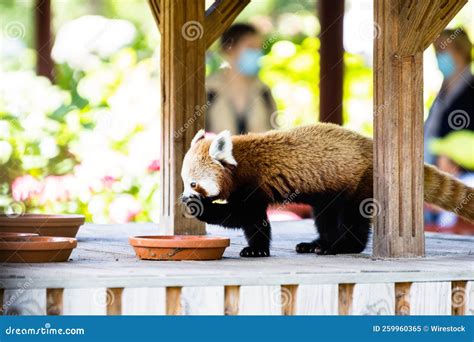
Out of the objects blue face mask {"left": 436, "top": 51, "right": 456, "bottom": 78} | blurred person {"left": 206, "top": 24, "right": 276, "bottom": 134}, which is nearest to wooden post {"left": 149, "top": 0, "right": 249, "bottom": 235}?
blurred person {"left": 206, "top": 24, "right": 276, "bottom": 134}

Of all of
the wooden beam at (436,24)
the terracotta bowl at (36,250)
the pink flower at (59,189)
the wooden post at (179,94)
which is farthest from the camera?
the pink flower at (59,189)

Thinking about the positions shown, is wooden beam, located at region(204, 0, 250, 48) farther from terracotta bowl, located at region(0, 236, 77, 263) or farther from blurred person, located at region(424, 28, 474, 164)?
terracotta bowl, located at region(0, 236, 77, 263)

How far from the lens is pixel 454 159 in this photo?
22.9ft

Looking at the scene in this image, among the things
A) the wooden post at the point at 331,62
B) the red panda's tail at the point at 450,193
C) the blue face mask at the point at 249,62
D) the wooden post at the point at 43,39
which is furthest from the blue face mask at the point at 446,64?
the wooden post at the point at 43,39

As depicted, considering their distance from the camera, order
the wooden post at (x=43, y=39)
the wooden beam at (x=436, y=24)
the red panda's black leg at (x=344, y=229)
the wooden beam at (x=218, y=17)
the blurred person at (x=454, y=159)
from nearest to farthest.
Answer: the wooden beam at (x=436, y=24)
the red panda's black leg at (x=344, y=229)
the wooden beam at (x=218, y=17)
the blurred person at (x=454, y=159)
the wooden post at (x=43, y=39)

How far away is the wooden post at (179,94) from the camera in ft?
18.0

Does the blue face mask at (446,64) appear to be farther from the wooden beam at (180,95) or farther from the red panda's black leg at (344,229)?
the red panda's black leg at (344,229)

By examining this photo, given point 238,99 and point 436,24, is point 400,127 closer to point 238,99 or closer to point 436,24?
point 436,24

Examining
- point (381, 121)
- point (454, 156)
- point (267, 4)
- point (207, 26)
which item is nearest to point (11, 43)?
point (267, 4)

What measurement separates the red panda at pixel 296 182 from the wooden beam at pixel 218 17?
106cm

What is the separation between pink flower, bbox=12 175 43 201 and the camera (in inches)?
A: 282

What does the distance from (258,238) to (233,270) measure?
0.78 m

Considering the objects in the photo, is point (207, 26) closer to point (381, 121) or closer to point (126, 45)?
point (381, 121)

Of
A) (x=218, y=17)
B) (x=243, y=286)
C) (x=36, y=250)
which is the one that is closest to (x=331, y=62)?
(x=218, y=17)
